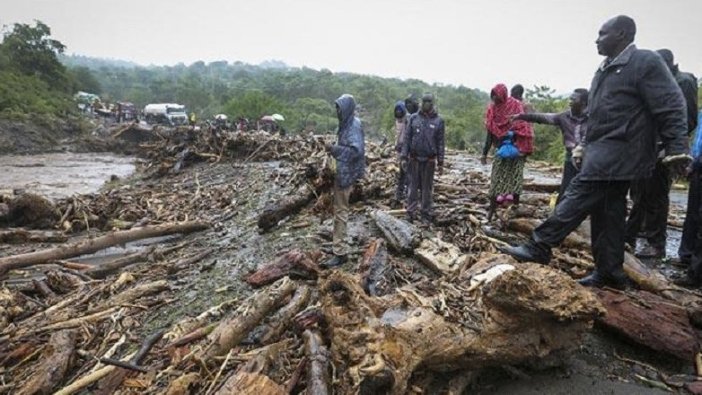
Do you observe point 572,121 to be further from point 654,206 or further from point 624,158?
point 624,158

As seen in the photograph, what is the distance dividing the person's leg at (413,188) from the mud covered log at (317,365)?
400 centimetres

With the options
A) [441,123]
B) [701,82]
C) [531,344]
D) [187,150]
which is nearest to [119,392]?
[531,344]

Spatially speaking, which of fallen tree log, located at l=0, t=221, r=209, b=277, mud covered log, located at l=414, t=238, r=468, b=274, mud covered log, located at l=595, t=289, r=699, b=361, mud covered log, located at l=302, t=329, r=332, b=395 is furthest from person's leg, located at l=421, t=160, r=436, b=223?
fallen tree log, located at l=0, t=221, r=209, b=277

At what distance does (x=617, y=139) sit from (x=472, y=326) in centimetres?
203

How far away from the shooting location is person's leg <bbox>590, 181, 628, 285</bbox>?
3.57 m

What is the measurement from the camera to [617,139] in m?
3.50

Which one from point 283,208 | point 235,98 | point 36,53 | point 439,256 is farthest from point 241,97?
point 439,256

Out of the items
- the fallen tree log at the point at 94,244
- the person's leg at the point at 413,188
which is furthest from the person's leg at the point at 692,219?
the fallen tree log at the point at 94,244

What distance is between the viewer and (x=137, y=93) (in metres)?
83.8

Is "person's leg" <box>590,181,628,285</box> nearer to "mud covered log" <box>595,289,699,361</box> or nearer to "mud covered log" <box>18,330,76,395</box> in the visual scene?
"mud covered log" <box>595,289,699,361</box>

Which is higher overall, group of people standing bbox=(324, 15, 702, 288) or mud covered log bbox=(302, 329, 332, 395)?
group of people standing bbox=(324, 15, 702, 288)

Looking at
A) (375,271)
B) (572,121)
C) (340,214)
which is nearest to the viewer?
(375,271)

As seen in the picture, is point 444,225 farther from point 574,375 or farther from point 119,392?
point 119,392

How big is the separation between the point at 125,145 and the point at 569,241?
3401 cm
